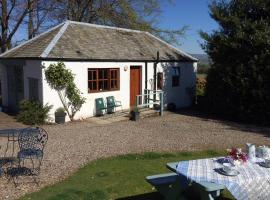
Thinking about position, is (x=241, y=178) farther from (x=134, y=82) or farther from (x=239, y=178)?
(x=134, y=82)

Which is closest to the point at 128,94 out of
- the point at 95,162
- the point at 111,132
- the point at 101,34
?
the point at 101,34

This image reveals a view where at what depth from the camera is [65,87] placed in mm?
15492

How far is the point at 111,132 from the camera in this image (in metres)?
13.3

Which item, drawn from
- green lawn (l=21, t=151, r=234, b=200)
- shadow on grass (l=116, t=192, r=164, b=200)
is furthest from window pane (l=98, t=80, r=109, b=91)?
shadow on grass (l=116, t=192, r=164, b=200)

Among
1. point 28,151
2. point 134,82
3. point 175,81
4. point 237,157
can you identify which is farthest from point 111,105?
point 237,157

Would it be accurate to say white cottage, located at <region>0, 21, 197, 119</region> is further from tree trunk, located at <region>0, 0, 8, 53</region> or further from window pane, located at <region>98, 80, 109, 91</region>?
tree trunk, located at <region>0, 0, 8, 53</region>

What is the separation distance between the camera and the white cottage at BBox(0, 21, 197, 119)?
608 inches

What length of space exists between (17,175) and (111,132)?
5.63 meters

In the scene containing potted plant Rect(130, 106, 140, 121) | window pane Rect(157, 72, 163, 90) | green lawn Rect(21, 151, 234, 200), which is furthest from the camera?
window pane Rect(157, 72, 163, 90)

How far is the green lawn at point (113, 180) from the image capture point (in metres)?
6.91

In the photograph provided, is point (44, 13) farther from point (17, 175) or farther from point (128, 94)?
point (17, 175)

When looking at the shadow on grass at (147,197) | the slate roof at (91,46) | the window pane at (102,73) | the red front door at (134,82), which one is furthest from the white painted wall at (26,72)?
the shadow on grass at (147,197)

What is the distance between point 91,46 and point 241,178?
1305 centimetres

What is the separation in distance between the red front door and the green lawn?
8887mm
